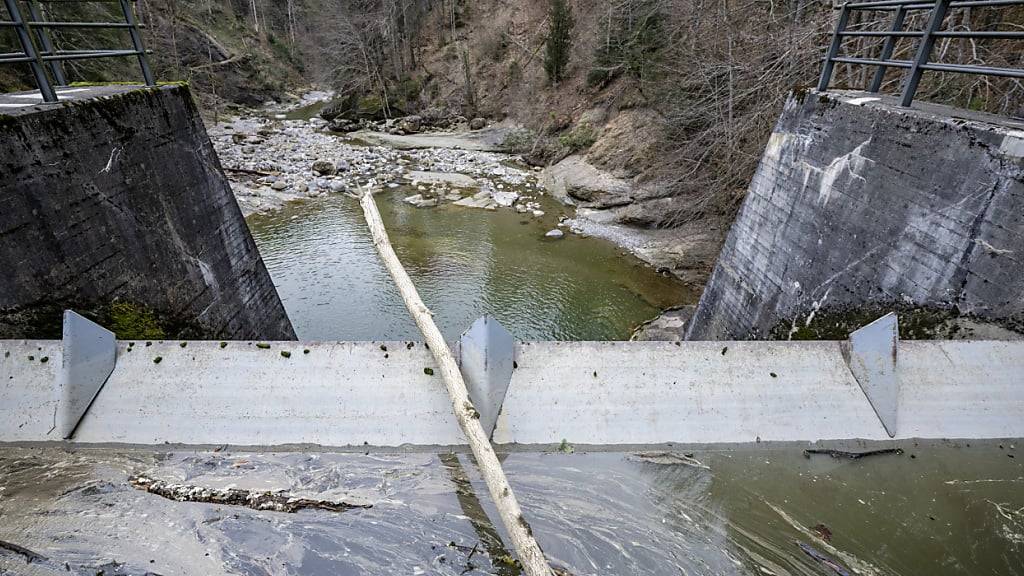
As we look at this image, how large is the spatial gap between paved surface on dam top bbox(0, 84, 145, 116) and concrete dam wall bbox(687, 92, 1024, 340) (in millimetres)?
6112

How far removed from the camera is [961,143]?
3.10 metres

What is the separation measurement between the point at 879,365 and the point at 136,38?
6296 millimetres

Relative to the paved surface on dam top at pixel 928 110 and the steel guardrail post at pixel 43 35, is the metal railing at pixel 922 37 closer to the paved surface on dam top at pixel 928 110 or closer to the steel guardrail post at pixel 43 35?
the paved surface on dam top at pixel 928 110

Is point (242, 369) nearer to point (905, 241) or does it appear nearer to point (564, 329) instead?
point (905, 241)

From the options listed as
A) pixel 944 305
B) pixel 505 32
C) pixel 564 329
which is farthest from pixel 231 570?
pixel 505 32

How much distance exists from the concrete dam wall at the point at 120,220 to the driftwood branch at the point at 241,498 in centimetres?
169

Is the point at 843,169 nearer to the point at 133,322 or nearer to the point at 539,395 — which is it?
the point at 539,395

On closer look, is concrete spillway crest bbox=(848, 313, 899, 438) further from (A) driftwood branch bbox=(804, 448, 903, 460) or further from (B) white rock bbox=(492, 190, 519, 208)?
(B) white rock bbox=(492, 190, 519, 208)

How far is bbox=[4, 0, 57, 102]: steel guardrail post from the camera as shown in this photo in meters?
2.97

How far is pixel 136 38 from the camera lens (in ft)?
13.6

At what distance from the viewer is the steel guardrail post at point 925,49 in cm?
319

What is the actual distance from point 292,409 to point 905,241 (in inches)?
173

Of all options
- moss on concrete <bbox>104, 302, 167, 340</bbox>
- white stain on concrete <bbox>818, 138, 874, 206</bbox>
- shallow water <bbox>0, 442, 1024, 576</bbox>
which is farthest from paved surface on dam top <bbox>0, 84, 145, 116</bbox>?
white stain on concrete <bbox>818, 138, 874, 206</bbox>

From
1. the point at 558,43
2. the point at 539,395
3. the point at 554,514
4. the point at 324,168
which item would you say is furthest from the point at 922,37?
the point at 558,43
